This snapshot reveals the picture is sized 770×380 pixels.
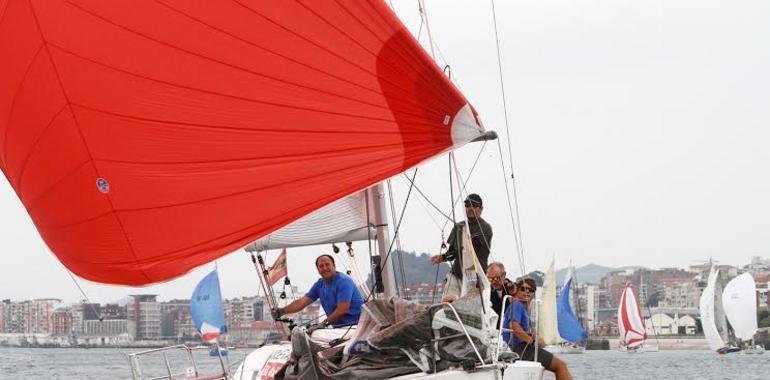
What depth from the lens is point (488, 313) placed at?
1011cm

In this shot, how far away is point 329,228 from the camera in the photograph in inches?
536

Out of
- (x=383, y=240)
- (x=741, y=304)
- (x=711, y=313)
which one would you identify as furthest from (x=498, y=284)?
(x=741, y=304)

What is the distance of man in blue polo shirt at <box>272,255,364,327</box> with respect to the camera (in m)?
11.5

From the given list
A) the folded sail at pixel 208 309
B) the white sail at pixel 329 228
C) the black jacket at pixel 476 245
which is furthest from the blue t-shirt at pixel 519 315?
the folded sail at pixel 208 309

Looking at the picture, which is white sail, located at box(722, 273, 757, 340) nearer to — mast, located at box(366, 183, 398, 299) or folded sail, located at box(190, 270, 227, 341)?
folded sail, located at box(190, 270, 227, 341)

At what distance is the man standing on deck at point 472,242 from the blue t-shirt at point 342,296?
0.77 metres

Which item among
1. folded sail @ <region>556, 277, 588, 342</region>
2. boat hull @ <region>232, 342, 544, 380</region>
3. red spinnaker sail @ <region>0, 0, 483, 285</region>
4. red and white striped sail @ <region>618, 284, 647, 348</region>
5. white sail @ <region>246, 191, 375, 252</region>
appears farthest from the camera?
red and white striped sail @ <region>618, 284, 647, 348</region>

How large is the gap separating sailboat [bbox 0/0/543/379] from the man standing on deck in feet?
4.69

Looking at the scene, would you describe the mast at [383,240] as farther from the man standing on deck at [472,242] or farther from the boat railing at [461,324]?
the boat railing at [461,324]

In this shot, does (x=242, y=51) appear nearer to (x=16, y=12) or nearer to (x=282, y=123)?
(x=282, y=123)

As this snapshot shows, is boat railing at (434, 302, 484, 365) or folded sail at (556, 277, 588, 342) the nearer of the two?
boat railing at (434, 302, 484, 365)

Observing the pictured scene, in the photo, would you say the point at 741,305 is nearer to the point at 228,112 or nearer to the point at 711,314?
the point at 711,314

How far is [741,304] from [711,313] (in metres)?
1.97

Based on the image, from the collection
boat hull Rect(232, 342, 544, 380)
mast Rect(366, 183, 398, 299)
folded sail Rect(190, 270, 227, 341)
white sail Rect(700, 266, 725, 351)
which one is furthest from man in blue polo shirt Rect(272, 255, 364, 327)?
white sail Rect(700, 266, 725, 351)
